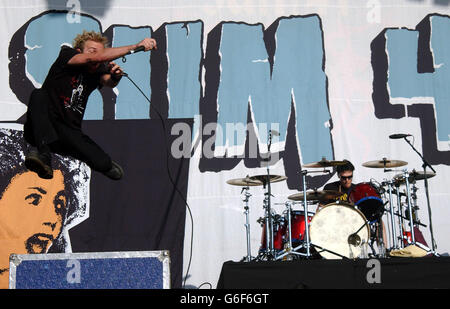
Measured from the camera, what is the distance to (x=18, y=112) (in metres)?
7.43

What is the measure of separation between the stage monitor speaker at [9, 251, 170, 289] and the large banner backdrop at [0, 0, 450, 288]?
14.6 ft

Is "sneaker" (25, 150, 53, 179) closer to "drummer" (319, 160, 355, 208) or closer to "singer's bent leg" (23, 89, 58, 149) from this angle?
"singer's bent leg" (23, 89, 58, 149)

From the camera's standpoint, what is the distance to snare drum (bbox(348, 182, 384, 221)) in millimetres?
6242

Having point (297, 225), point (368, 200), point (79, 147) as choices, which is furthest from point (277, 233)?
point (79, 147)

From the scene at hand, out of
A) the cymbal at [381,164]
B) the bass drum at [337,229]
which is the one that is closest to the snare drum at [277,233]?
the bass drum at [337,229]

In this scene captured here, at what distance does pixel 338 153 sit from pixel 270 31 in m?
1.84

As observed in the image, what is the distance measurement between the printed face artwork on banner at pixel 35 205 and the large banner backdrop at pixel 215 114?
1 centimetres

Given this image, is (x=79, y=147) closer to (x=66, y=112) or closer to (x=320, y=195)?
(x=66, y=112)

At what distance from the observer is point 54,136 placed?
13.9 feet

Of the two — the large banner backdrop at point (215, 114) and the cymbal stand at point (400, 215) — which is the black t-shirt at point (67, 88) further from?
the cymbal stand at point (400, 215)

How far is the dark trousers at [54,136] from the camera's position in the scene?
4227 mm

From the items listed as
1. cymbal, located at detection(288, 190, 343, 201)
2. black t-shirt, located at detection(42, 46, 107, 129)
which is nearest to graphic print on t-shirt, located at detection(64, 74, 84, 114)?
black t-shirt, located at detection(42, 46, 107, 129)
